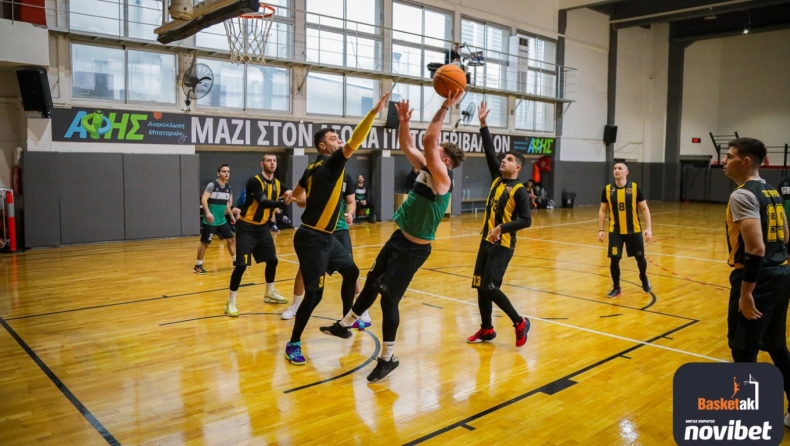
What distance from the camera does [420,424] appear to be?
4090mm

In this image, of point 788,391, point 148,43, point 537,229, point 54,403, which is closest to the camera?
point 788,391

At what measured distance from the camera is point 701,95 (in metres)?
28.7

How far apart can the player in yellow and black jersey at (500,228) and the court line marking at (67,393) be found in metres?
3.27

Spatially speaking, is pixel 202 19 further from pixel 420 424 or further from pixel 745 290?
pixel 745 290

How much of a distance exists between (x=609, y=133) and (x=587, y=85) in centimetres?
234

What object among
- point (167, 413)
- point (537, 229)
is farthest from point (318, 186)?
point (537, 229)

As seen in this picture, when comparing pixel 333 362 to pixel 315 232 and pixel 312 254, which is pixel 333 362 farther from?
pixel 315 232

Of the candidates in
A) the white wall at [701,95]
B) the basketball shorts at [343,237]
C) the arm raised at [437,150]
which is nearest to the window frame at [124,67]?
the basketball shorts at [343,237]

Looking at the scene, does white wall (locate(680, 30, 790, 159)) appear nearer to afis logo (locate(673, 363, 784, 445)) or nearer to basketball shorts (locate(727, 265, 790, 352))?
basketball shorts (locate(727, 265, 790, 352))

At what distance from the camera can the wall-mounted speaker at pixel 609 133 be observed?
26188mm

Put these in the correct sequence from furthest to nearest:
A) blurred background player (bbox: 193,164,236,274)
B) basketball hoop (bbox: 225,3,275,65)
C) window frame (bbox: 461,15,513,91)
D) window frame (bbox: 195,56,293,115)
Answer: window frame (bbox: 461,15,513,91) < window frame (bbox: 195,56,293,115) < basketball hoop (bbox: 225,3,275,65) < blurred background player (bbox: 193,164,236,274)

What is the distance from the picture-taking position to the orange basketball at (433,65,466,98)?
4.66 meters

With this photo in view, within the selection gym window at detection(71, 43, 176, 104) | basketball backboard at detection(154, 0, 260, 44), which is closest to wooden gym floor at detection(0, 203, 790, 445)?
basketball backboard at detection(154, 0, 260, 44)

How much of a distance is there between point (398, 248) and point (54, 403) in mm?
2703
